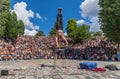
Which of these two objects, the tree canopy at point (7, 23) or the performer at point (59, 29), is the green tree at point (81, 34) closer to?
the tree canopy at point (7, 23)

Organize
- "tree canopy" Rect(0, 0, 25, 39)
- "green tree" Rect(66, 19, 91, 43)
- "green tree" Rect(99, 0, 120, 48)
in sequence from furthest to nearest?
"green tree" Rect(66, 19, 91, 43)
"tree canopy" Rect(0, 0, 25, 39)
"green tree" Rect(99, 0, 120, 48)

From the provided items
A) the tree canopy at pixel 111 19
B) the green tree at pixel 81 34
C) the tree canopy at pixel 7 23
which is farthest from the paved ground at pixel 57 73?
the green tree at pixel 81 34

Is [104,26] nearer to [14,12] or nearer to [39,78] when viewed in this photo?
[39,78]

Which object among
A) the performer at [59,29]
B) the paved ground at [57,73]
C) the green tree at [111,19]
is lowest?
the paved ground at [57,73]

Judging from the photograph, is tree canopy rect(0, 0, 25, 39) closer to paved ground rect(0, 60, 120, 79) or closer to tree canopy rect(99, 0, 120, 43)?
tree canopy rect(99, 0, 120, 43)

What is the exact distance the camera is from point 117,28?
156 ft

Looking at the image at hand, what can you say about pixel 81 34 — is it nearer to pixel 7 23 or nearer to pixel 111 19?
pixel 7 23

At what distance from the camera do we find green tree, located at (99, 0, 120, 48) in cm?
4725

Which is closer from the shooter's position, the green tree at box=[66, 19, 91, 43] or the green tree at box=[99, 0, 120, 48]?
the green tree at box=[99, 0, 120, 48]

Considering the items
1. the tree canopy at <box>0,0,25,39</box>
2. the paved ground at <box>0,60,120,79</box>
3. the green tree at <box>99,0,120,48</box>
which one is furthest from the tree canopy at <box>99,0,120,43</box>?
the paved ground at <box>0,60,120,79</box>

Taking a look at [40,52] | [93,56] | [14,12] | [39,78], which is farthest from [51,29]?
[39,78]

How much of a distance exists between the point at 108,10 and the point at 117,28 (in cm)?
287

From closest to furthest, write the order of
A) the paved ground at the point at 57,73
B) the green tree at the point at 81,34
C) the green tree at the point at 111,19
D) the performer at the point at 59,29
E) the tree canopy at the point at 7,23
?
the paved ground at the point at 57,73 < the performer at the point at 59,29 < the green tree at the point at 111,19 < the tree canopy at the point at 7,23 < the green tree at the point at 81,34

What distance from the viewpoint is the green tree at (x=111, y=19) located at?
47250 millimetres
